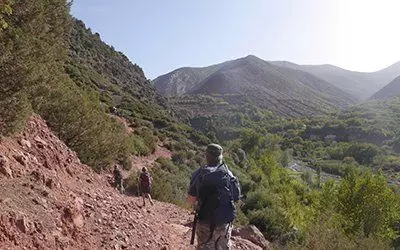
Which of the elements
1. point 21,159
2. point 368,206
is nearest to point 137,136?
point 368,206

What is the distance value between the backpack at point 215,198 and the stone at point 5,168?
3.46m

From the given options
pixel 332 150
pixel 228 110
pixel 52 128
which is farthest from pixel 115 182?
pixel 228 110

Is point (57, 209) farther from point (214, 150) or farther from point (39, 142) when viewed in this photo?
point (214, 150)

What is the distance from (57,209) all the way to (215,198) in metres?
3.08

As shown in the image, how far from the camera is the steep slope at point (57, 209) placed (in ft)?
20.4

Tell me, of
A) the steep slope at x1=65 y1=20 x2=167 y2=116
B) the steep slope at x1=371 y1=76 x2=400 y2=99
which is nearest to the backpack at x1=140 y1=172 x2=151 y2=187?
the steep slope at x1=65 y1=20 x2=167 y2=116

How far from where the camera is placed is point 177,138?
3859cm

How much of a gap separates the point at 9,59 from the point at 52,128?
17.2 feet

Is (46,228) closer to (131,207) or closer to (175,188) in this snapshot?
(131,207)

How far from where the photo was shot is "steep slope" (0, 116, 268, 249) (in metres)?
6.22

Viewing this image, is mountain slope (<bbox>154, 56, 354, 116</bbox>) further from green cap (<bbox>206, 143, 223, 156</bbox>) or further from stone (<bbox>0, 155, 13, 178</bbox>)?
green cap (<bbox>206, 143, 223, 156</bbox>)

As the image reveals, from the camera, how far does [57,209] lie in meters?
7.20

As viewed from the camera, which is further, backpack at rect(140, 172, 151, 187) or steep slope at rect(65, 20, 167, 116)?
steep slope at rect(65, 20, 167, 116)

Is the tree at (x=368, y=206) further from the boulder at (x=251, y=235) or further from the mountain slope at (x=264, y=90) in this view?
the mountain slope at (x=264, y=90)
